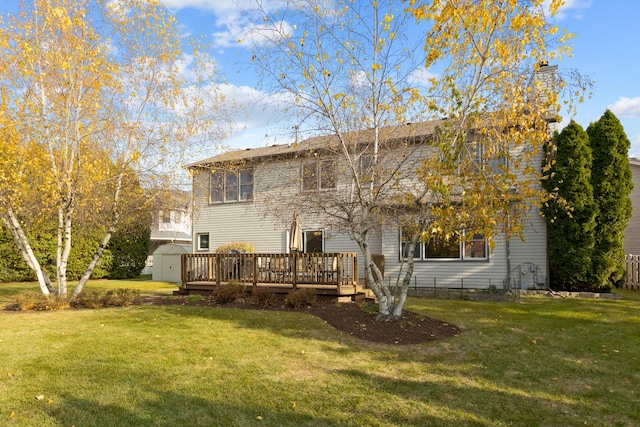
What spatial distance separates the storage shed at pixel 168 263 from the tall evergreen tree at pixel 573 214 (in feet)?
51.1

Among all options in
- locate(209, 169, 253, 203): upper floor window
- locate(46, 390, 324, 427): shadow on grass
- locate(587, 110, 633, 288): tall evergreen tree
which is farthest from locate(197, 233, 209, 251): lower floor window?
locate(46, 390, 324, 427): shadow on grass

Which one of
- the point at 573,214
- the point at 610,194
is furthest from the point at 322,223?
the point at 610,194

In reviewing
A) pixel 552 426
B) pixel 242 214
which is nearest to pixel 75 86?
pixel 242 214

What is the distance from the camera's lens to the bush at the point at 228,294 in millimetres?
11719

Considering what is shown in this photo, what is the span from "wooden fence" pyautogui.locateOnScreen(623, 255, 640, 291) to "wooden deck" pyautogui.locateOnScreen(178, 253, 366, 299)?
Answer: 10.2 metres

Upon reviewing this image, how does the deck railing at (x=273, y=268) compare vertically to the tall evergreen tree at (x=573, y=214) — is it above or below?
below

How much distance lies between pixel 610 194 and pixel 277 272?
35.0 feet

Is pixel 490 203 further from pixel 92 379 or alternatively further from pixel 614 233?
pixel 614 233

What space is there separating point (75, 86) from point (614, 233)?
1595 centimetres

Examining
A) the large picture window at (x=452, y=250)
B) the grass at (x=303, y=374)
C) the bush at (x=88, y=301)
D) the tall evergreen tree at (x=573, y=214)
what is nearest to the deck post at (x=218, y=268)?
the bush at (x=88, y=301)

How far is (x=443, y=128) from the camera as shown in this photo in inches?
288

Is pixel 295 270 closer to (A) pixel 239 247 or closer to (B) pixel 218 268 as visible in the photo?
(B) pixel 218 268

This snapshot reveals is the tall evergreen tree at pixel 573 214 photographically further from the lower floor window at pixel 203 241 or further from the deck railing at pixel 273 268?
the lower floor window at pixel 203 241

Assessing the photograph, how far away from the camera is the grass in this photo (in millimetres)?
4410
